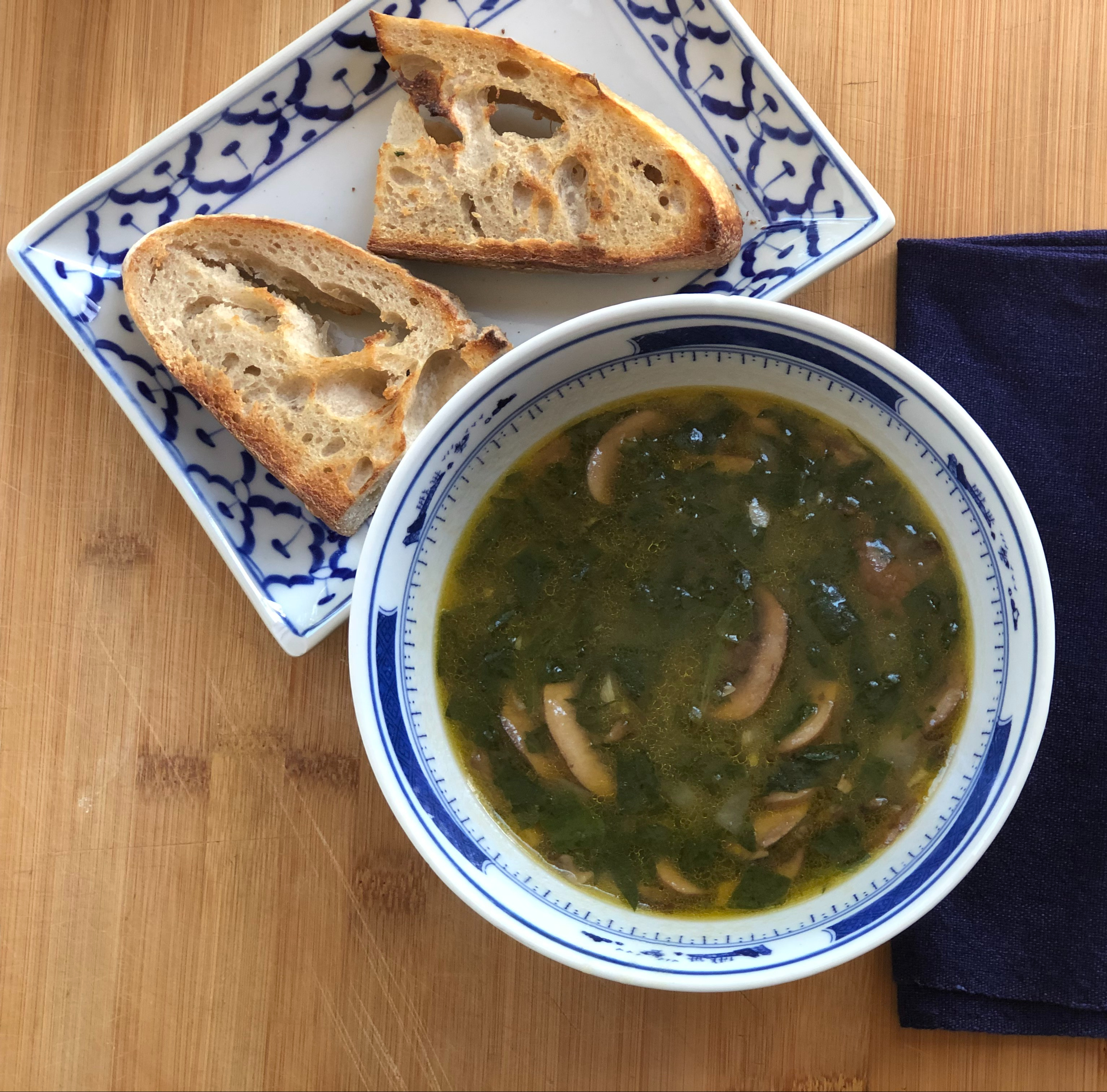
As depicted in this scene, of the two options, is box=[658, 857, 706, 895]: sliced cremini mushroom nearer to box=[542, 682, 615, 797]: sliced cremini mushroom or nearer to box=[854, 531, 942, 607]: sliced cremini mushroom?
box=[542, 682, 615, 797]: sliced cremini mushroom

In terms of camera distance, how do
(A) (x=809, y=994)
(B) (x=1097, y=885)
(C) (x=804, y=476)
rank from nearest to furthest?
(C) (x=804, y=476) → (B) (x=1097, y=885) → (A) (x=809, y=994)

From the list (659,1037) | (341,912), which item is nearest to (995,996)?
(659,1037)

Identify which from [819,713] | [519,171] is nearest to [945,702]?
[819,713]

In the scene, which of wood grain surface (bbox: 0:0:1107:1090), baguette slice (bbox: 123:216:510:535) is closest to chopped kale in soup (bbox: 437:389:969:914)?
baguette slice (bbox: 123:216:510:535)

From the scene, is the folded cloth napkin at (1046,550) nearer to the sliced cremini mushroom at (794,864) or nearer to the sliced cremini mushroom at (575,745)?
the sliced cremini mushroom at (794,864)

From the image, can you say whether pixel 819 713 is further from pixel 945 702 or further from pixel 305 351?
pixel 305 351

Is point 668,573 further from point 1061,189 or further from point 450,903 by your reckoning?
point 1061,189

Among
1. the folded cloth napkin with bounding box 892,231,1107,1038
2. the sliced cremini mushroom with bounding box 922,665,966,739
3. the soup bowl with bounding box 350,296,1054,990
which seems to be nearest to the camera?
the soup bowl with bounding box 350,296,1054,990
